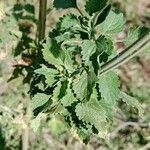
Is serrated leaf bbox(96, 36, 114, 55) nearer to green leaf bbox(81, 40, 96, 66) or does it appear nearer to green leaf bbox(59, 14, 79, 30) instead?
green leaf bbox(81, 40, 96, 66)

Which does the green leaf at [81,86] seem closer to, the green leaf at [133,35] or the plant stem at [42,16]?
the green leaf at [133,35]

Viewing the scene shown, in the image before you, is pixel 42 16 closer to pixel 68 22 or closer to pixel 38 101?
pixel 68 22

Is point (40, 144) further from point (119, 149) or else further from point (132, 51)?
point (132, 51)

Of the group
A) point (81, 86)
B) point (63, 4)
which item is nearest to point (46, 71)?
point (81, 86)

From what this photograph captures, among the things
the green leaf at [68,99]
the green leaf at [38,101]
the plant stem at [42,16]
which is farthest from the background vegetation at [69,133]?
the green leaf at [68,99]

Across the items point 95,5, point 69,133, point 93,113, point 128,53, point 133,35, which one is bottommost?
point 69,133

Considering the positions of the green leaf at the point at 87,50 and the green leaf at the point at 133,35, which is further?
the green leaf at the point at 133,35
